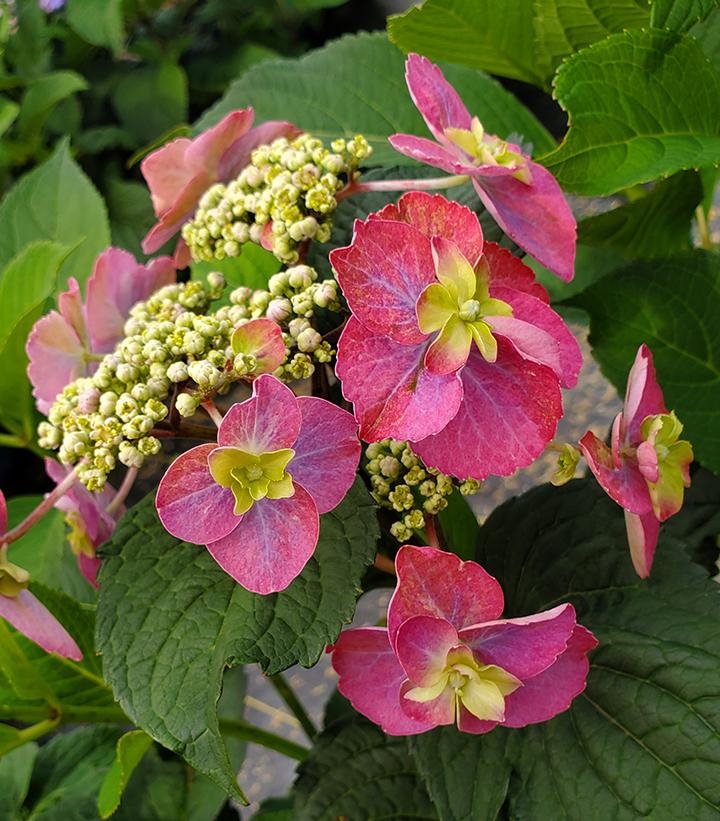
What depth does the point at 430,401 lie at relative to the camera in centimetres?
34

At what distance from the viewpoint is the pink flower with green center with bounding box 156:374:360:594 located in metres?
0.34

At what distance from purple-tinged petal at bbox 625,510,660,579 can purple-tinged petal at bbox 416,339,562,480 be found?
0.29ft

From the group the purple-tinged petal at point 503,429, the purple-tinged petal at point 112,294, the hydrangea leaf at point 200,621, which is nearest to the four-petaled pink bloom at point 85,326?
the purple-tinged petal at point 112,294

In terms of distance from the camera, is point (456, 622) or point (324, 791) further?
point (324, 791)

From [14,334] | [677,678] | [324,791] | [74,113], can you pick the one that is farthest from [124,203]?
[677,678]

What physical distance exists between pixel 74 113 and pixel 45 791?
4.12 ft

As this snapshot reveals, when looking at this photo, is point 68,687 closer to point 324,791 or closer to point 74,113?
point 324,791

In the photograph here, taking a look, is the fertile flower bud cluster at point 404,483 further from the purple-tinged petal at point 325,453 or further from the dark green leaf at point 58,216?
the dark green leaf at point 58,216

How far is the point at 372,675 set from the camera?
0.41 meters

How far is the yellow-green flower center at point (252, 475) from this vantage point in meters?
0.34

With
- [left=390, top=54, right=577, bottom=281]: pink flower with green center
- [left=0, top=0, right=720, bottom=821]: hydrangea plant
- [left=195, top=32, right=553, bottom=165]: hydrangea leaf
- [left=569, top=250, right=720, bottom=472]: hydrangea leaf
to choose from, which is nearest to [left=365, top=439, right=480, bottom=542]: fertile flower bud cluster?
[left=0, top=0, right=720, bottom=821]: hydrangea plant

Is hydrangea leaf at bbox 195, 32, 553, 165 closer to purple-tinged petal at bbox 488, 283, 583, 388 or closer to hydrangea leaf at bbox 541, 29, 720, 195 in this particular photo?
hydrangea leaf at bbox 541, 29, 720, 195

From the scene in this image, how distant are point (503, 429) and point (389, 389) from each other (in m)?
0.04

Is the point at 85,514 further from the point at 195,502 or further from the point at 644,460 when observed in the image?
the point at 644,460
